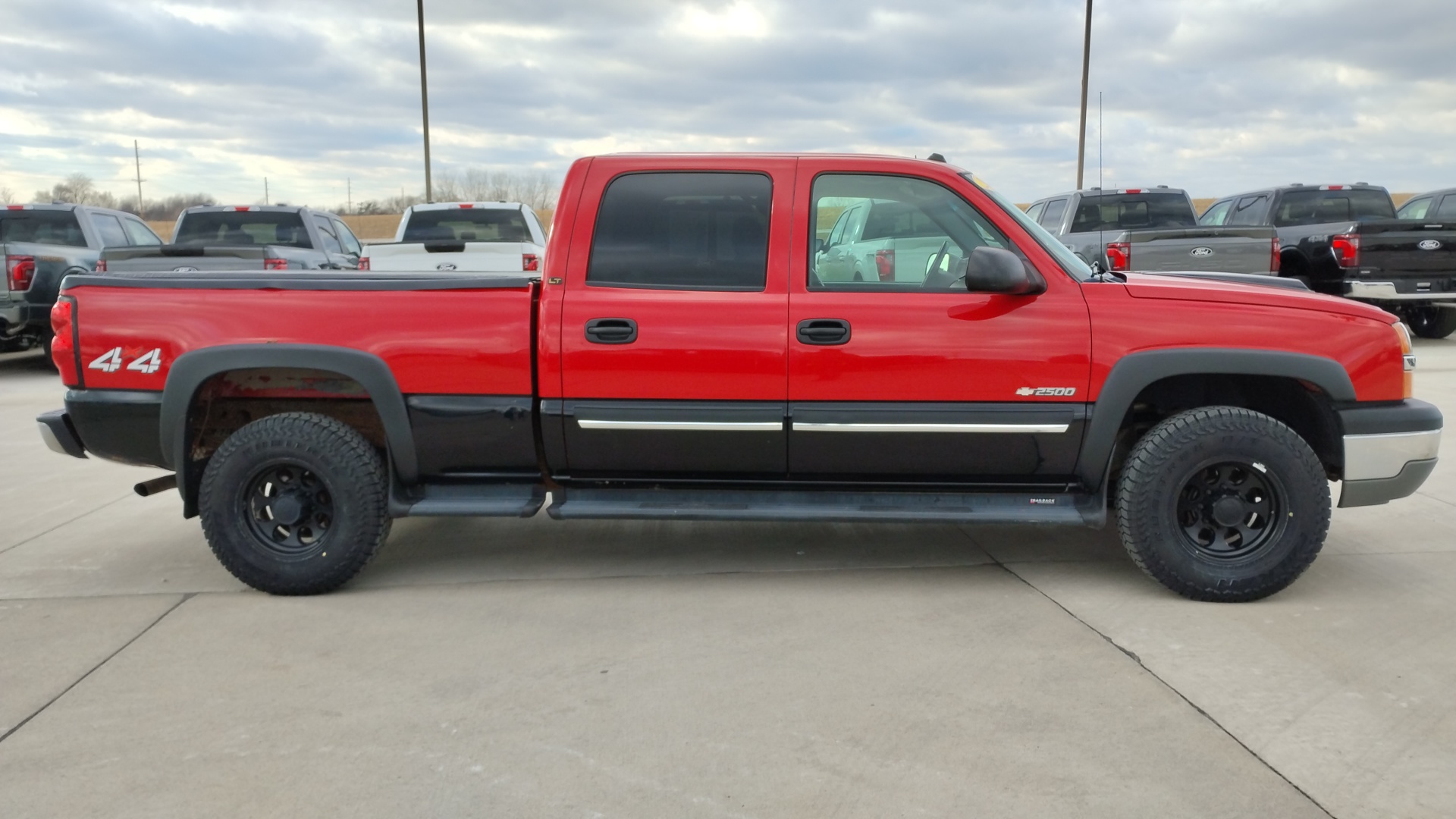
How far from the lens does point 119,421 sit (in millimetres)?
4645

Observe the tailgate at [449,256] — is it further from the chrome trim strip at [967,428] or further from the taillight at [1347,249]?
the taillight at [1347,249]

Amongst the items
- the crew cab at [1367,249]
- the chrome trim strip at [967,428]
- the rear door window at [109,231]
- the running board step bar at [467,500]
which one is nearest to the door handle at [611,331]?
the running board step bar at [467,500]

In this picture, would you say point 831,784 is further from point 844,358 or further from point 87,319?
point 87,319

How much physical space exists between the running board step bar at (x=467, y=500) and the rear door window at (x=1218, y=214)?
13.5m

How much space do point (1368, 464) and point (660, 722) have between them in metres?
2.99

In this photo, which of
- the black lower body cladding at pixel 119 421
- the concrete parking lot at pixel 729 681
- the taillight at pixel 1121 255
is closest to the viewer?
the concrete parking lot at pixel 729 681

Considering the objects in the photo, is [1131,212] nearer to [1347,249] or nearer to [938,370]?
[1347,249]

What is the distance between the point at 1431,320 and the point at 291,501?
14340 mm

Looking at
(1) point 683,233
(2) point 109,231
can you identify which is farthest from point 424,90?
(1) point 683,233

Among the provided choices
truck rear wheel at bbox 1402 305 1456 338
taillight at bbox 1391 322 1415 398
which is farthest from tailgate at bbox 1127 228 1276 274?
taillight at bbox 1391 322 1415 398

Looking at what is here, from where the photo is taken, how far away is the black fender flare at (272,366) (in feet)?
14.8

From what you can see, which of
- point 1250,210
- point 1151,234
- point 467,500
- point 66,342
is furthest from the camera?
point 1250,210

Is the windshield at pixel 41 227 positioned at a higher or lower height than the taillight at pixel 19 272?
higher

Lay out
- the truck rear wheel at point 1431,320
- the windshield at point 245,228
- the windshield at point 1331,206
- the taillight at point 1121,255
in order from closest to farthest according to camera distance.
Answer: the taillight at point 1121,255, the windshield at point 245,228, the truck rear wheel at point 1431,320, the windshield at point 1331,206
